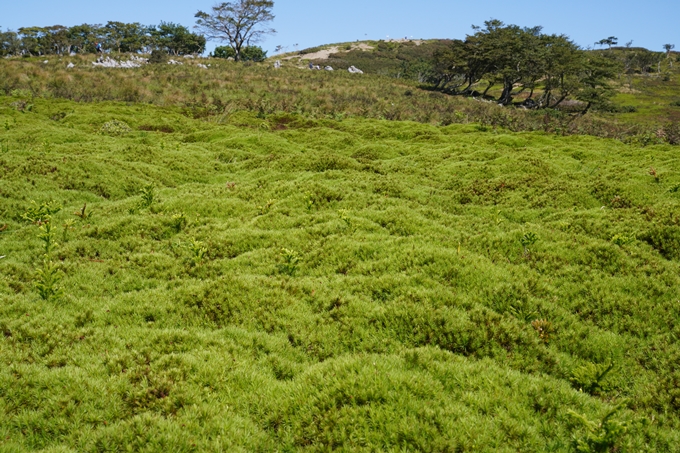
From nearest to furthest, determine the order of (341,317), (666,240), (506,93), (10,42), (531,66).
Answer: (341,317) < (666,240) < (531,66) < (506,93) < (10,42)

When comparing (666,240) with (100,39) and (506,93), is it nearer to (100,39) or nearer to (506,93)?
(506,93)

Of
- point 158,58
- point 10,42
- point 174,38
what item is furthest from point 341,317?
point 10,42

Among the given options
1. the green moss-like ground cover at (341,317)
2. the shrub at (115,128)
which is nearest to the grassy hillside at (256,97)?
the shrub at (115,128)

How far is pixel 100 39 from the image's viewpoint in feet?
403

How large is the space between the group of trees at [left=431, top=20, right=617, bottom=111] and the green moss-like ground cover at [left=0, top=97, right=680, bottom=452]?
205ft

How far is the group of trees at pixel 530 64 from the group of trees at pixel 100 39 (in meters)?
85.2

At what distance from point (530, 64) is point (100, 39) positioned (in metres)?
125

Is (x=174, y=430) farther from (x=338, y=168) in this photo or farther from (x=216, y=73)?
(x=216, y=73)

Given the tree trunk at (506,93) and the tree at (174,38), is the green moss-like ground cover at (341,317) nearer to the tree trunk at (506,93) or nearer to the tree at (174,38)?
the tree trunk at (506,93)

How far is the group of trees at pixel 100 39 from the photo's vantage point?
388 ft

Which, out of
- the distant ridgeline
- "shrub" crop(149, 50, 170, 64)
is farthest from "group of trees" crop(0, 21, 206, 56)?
the distant ridgeline

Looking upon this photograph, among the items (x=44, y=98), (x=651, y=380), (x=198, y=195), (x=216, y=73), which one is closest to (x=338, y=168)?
(x=198, y=195)

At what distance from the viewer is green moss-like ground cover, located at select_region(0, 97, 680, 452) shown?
4.75 meters

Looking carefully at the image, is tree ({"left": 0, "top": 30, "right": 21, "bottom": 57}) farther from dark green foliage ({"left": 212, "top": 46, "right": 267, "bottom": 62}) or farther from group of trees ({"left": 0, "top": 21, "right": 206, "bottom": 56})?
dark green foliage ({"left": 212, "top": 46, "right": 267, "bottom": 62})
